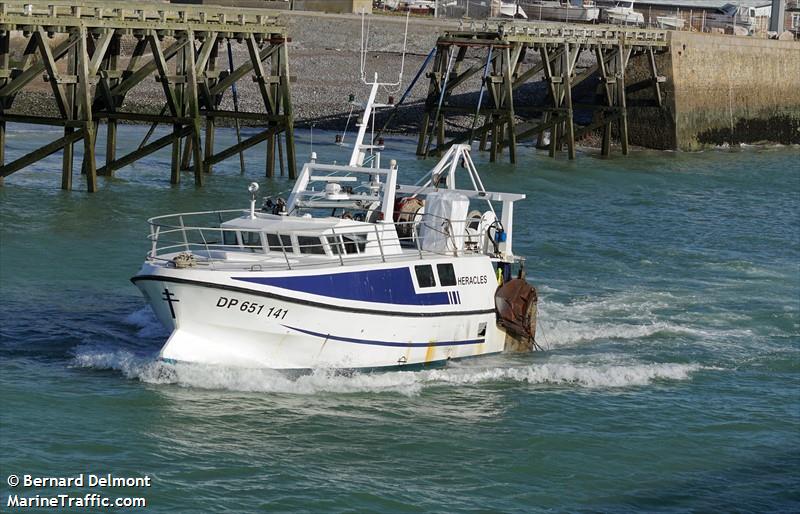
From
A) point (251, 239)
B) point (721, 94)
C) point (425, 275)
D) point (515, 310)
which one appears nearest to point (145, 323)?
point (251, 239)

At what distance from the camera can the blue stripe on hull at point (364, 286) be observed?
1989 centimetres

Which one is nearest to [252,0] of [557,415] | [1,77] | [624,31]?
[624,31]

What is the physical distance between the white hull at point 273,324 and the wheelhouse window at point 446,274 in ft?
1.85

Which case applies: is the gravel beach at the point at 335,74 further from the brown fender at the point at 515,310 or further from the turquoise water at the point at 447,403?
the brown fender at the point at 515,310

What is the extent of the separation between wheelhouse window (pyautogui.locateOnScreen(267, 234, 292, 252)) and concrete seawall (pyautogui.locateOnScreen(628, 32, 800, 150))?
36944 mm

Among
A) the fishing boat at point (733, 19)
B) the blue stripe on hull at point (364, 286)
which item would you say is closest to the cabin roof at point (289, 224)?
the blue stripe on hull at point (364, 286)

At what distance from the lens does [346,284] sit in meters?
20.4

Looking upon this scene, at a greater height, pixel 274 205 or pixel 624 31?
pixel 624 31

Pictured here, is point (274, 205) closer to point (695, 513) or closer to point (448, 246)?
point (448, 246)

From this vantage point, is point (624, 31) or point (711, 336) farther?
point (624, 31)

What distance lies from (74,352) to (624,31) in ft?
119

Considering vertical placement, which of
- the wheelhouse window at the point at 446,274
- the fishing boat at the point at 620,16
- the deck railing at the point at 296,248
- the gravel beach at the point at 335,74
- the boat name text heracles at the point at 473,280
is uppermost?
the fishing boat at the point at 620,16

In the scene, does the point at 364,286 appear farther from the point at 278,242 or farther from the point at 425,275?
the point at 278,242

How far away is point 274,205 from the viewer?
22.4 m
